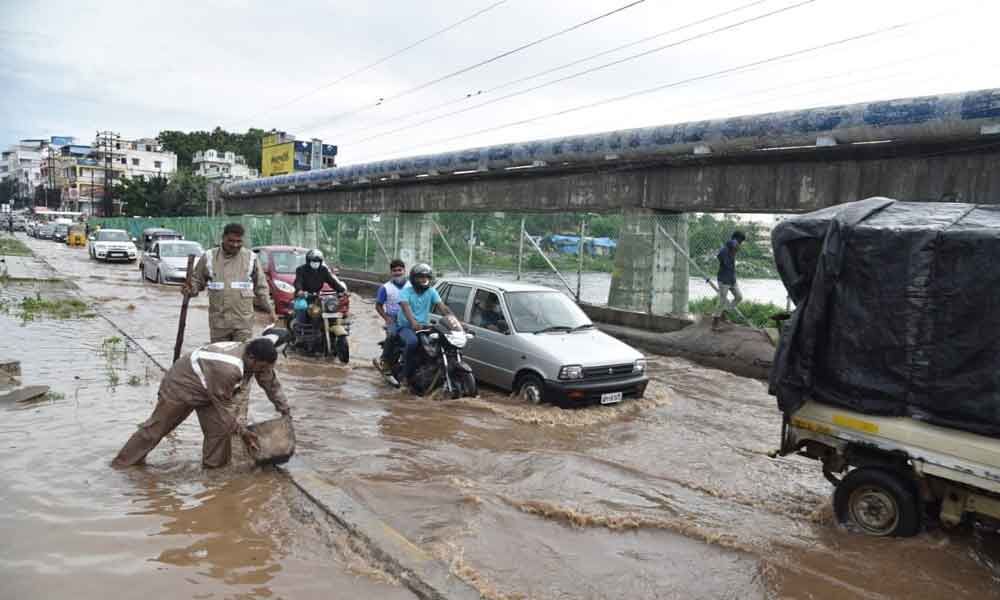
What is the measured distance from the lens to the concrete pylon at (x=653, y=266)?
15547mm

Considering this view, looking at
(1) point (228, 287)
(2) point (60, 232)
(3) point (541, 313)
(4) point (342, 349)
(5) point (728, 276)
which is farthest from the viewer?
(2) point (60, 232)

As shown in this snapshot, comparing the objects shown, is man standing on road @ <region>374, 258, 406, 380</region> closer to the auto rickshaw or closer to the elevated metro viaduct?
the elevated metro viaduct

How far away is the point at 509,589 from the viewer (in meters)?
4.05

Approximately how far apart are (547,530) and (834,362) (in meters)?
2.34

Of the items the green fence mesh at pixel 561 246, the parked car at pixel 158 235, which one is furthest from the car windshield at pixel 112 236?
the green fence mesh at pixel 561 246

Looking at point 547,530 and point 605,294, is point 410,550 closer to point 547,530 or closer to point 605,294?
point 547,530

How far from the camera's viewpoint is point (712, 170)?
14.9 meters

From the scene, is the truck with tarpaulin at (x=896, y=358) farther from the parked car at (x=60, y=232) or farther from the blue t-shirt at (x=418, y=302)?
the parked car at (x=60, y=232)

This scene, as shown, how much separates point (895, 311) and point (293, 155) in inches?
2640

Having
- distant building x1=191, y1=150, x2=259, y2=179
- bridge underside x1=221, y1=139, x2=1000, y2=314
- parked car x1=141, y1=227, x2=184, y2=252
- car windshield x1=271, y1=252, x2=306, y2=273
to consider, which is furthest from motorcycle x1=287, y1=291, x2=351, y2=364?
distant building x1=191, y1=150, x2=259, y2=179

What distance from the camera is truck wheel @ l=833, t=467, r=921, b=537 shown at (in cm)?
481

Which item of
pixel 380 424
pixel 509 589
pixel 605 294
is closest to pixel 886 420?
pixel 509 589

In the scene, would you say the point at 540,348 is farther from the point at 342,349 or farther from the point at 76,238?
the point at 76,238

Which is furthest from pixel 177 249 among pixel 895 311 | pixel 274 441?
pixel 895 311
